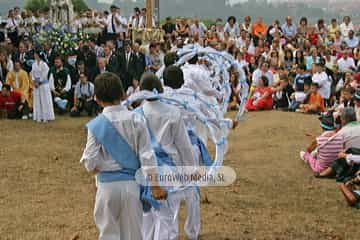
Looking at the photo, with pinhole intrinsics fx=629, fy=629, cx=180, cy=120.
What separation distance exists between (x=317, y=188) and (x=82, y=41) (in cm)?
1048

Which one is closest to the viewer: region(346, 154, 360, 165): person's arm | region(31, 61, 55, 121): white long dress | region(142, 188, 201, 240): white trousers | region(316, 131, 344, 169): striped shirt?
region(142, 188, 201, 240): white trousers

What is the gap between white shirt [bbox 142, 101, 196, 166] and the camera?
5137 mm

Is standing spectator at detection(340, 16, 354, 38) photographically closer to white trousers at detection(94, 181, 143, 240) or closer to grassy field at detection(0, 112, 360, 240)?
grassy field at detection(0, 112, 360, 240)

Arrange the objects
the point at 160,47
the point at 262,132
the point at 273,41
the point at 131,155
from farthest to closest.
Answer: the point at 273,41, the point at 160,47, the point at 262,132, the point at 131,155

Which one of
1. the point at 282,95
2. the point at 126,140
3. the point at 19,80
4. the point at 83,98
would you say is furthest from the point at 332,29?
the point at 126,140

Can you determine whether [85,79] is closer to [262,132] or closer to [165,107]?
[262,132]

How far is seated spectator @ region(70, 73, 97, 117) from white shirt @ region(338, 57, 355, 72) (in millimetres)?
6298

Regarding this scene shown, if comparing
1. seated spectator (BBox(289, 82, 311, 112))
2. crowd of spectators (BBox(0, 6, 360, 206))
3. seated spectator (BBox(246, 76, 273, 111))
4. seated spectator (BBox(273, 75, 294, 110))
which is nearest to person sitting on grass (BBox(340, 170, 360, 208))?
crowd of spectators (BBox(0, 6, 360, 206))

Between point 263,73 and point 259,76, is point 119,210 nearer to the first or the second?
point 259,76

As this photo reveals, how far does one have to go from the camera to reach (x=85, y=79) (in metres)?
14.8

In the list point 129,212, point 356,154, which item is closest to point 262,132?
point 356,154

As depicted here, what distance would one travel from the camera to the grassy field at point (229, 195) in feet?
21.4

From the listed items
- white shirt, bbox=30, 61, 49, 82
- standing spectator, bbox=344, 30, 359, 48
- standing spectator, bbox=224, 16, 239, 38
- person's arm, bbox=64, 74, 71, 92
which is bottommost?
person's arm, bbox=64, 74, 71, 92

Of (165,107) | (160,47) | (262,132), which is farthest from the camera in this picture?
(160,47)
